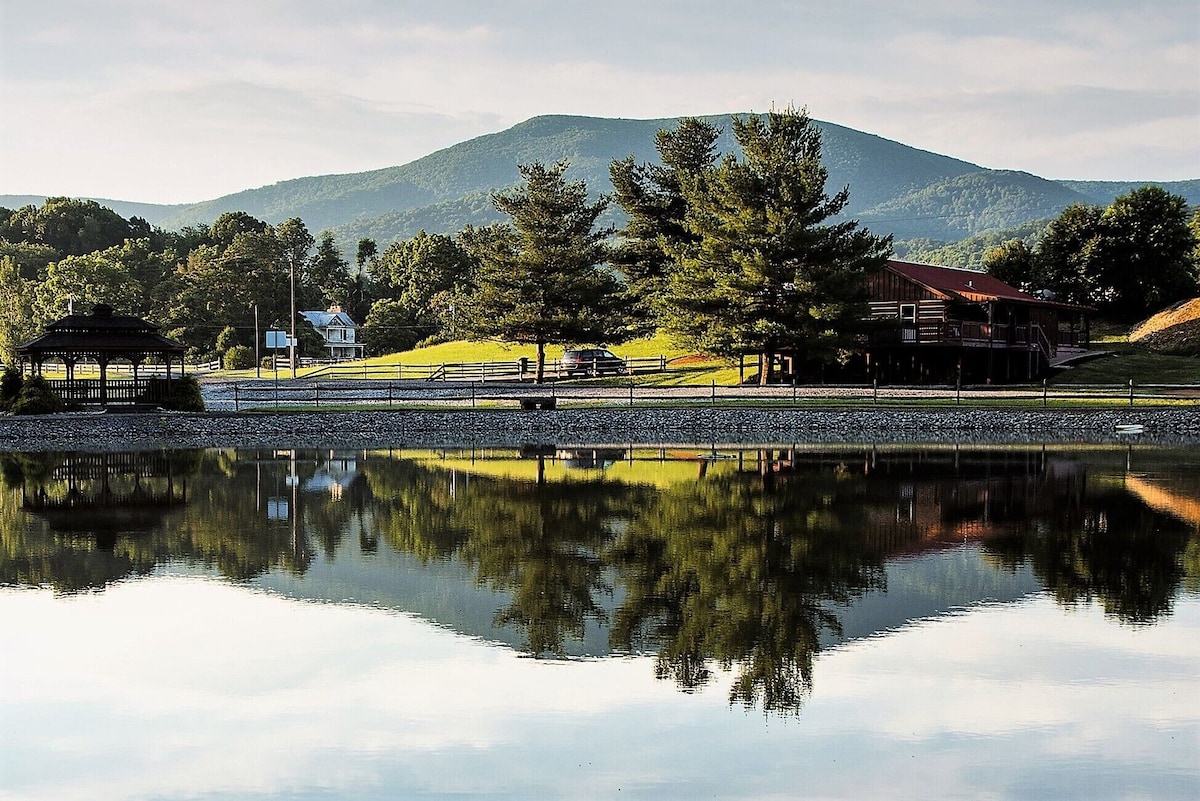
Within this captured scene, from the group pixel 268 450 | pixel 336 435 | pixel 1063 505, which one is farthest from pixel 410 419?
pixel 1063 505

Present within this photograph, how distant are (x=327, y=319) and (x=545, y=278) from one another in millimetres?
71579

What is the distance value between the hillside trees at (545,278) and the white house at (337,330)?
61777 mm

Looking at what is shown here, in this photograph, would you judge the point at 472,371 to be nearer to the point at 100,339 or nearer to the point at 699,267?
the point at 699,267

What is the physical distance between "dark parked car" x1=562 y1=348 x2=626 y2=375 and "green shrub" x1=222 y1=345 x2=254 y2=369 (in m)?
32.1

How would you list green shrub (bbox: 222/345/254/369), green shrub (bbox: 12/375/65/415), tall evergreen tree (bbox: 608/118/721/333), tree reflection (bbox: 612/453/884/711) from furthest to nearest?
green shrub (bbox: 222/345/254/369) < tall evergreen tree (bbox: 608/118/721/333) < green shrub (bbox: 12/375/65/415) < tree reflection (bbox: 612/453/884/711)

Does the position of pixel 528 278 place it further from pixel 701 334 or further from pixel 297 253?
pixel 297 253

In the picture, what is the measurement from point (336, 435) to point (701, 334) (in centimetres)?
1859

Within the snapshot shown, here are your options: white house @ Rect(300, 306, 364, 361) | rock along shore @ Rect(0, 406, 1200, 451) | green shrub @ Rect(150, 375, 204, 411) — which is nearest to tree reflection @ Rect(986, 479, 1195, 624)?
rock along shore @ Rect(0, 406, 1200, 451)

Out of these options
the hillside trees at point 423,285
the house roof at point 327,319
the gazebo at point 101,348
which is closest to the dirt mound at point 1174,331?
the gazebo at point 101,348

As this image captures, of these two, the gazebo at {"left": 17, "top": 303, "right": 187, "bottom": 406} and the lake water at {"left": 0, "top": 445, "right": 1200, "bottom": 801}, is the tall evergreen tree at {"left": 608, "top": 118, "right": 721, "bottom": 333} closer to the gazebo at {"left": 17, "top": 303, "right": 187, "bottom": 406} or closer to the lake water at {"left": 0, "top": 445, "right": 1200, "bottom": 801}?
the gazebo at {"left": 17, "top": 303, "right": 187, "bottom": 406}

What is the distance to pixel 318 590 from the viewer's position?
16828 mm

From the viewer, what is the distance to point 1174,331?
232ft

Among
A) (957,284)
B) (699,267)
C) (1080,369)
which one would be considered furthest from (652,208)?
(1080,369)

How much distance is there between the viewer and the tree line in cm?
5412
